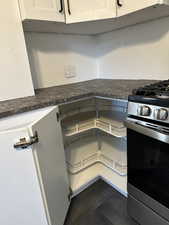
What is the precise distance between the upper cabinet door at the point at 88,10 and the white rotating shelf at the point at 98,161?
1.29 m

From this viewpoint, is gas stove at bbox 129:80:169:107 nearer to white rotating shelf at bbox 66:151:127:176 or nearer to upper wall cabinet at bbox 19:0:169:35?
upper wall cabinet at bbox 19:0:169:35

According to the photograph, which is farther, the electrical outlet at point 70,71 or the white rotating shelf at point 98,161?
the electrical outlet at point 70,71

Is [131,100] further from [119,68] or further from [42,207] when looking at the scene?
[119,68]

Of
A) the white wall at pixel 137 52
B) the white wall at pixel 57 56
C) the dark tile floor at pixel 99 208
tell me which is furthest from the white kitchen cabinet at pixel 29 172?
the white wall at pixel 137 52

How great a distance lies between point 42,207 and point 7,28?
1139mm

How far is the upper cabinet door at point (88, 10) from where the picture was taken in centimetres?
113

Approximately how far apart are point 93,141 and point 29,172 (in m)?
1.01

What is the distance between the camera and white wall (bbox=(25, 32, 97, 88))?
144 centimetres

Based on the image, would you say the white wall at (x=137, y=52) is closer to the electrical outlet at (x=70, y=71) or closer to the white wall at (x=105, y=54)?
the white wall at (x=105, y=54)

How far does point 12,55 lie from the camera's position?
1.05 meters

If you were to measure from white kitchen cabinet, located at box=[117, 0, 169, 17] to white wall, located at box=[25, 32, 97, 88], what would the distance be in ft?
2.17

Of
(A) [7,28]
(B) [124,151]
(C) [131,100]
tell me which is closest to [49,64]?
(A) [7,28]

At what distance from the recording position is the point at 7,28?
1010 mm

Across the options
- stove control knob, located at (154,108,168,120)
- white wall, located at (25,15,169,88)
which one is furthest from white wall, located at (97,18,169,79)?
stove control knob, located at (154,108,168,120)
